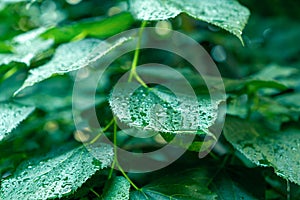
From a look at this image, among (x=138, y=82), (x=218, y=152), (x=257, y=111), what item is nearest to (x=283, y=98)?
(x=257, y=111)

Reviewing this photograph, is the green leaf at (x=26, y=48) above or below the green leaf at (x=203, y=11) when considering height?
below

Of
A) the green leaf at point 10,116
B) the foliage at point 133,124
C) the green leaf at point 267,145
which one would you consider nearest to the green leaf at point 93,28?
the foliage at point 133,124

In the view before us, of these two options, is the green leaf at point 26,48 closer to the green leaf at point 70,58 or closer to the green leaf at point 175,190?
the green leaf at point 70,58

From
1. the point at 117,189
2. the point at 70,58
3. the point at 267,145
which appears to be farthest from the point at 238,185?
the point at 70,58

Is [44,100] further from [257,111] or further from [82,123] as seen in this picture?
[257,111]

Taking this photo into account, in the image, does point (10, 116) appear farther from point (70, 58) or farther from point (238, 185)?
point (238, 185)

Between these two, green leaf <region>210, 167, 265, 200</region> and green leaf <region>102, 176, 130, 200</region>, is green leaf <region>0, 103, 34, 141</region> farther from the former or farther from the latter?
green leaf <region>210, 167, 265, 200</region>

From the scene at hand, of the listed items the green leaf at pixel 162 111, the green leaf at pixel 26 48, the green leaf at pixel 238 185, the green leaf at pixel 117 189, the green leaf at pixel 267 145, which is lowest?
the green leaf at pixel 238 185
